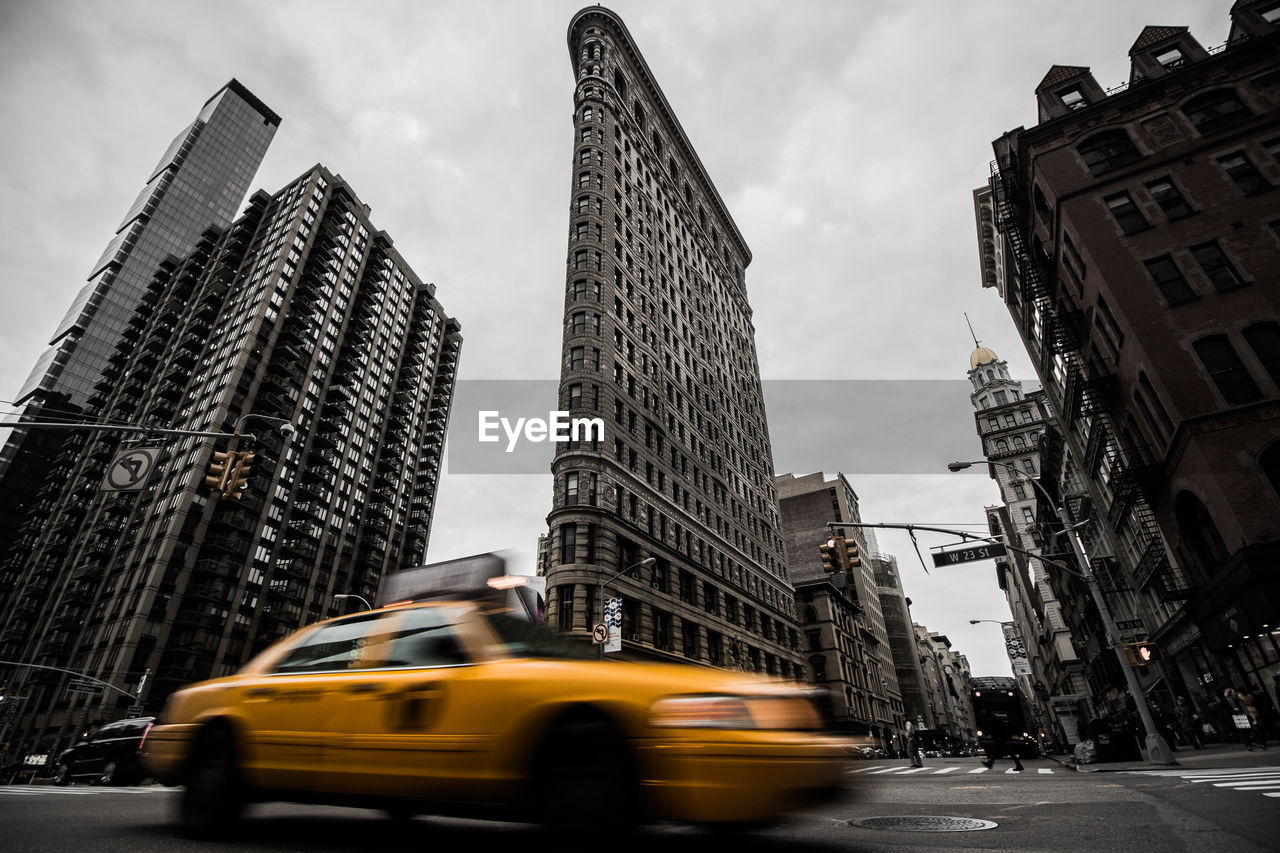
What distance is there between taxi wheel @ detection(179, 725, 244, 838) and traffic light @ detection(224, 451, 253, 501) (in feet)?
28.1

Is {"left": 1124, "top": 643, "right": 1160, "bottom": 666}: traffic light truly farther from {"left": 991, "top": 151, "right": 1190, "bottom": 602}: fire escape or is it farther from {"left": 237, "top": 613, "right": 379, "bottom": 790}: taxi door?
{"left": 237, "top": 613, "right": 379, "bottom": 790}: taxi door

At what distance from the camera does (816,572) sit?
3371 inches

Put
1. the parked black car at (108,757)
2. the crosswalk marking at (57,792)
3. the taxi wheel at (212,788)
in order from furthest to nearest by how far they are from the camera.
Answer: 1. the parked black car at (108,757)
2. the crosswalk marking at (57,792)
3. the taxi wheel at (212,788)

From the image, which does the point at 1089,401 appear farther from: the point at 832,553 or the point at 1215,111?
the point at 832,553

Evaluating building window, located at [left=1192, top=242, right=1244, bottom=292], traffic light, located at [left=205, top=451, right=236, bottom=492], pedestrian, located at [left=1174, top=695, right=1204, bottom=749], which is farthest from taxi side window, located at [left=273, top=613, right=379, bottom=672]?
pedestrian, located at [left=1174, top=695, right=1204, bottom=749]

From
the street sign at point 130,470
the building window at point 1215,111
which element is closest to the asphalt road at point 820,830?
the street sign at point 130,470

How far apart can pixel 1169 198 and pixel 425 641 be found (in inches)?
1326

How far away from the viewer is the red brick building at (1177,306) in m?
20.0

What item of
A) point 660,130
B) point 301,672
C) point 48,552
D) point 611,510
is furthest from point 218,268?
point 301,672

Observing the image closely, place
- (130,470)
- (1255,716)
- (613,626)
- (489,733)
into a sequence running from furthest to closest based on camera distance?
(613,626)
(1255,716)
(130,470)
(489,733)

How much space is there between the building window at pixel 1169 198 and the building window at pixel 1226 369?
21.2 feet

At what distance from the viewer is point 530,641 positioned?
4203mm

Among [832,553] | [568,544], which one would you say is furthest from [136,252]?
[832,553]

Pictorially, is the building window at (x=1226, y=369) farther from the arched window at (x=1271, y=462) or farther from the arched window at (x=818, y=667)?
the arched window at (x=818, y=667)
